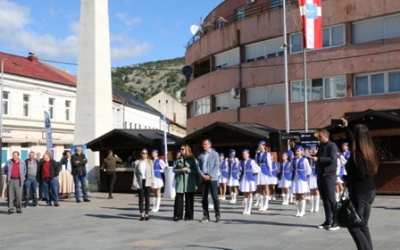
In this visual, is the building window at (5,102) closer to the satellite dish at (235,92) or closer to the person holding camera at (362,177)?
the satellite dish at (235,92)

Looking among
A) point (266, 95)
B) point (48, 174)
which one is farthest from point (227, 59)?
point (48, 174)

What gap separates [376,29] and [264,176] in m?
13.3

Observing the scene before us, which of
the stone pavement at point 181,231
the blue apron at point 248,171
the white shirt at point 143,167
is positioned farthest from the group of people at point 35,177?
the blue apron at point 248,171

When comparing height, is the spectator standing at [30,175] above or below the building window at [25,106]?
below

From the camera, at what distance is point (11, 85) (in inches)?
1972

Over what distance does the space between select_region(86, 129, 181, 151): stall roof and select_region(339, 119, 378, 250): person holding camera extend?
2071 cm

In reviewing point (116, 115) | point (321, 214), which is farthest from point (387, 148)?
point (116, 115)

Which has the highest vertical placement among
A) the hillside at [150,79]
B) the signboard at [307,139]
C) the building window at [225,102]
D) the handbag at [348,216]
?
the hillside at [150,79]

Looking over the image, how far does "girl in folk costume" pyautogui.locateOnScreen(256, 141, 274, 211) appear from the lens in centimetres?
1848

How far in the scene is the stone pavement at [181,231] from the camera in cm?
1162

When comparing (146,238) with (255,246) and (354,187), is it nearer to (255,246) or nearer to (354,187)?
(255,246)

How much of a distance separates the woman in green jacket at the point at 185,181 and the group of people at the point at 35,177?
6.17m

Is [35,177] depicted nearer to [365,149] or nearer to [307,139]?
[307,139]

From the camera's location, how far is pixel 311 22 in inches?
1047
